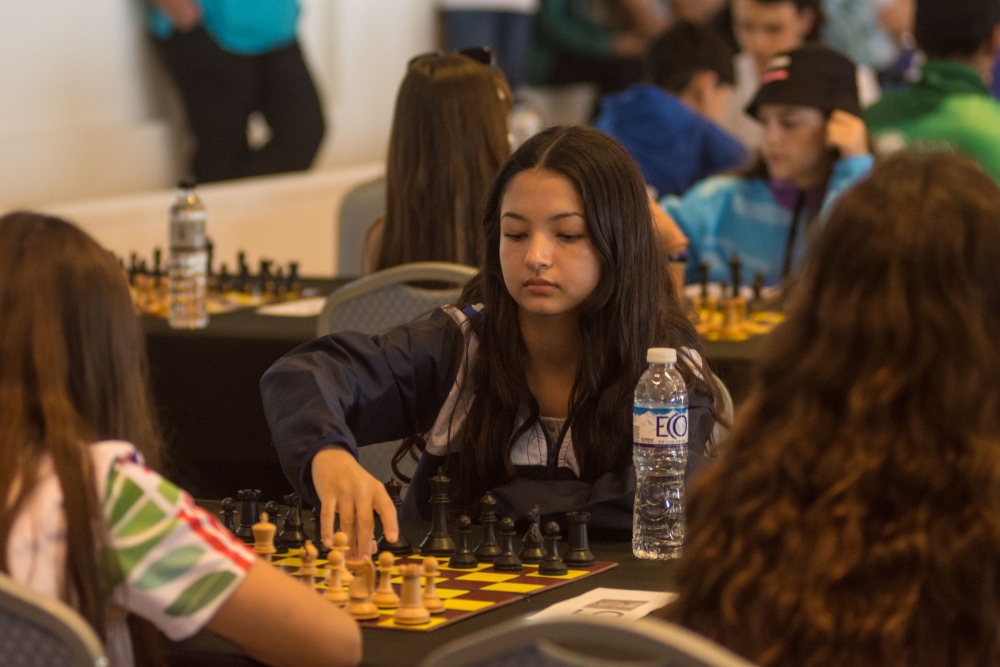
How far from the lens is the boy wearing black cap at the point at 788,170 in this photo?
4.72m

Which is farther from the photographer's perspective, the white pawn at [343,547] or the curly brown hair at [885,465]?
the white pawn at [343,547]

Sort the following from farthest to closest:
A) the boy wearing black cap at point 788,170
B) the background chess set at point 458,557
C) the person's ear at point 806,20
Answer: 1. the person's ear at point 806,20
2. the boy wearing black cap at point 788,170
3. the background chess set at point 458,557

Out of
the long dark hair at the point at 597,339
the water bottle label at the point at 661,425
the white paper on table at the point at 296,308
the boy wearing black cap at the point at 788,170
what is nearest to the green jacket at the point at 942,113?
the boy wearing black cap at the point at 788,170

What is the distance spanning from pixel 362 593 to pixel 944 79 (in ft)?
13.0

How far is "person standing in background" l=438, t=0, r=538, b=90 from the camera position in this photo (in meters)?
8.97

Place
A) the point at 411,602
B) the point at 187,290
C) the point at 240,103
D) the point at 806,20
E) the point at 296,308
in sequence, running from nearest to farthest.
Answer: the point at 411,602 → the point at 187,290 → the point at 296,308 → the point at 806,20 → the point at 240,103

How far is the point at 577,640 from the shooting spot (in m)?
1.27

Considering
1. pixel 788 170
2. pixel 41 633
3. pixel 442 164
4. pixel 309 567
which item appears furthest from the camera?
pixel 788 170

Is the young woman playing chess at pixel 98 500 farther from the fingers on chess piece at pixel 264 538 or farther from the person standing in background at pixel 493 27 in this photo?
the person standing in background at pixel 493 27

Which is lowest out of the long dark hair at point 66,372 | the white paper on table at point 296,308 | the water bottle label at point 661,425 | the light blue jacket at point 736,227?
the white paper on table at point 296,308

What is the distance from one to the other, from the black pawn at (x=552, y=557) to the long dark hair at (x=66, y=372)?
2.01 ft

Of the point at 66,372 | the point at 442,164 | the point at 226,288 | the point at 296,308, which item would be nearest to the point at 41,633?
the point at 66,372

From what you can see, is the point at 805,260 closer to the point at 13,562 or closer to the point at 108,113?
the point at 13,562

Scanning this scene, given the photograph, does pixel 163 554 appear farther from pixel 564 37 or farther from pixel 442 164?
pixel 564 37
